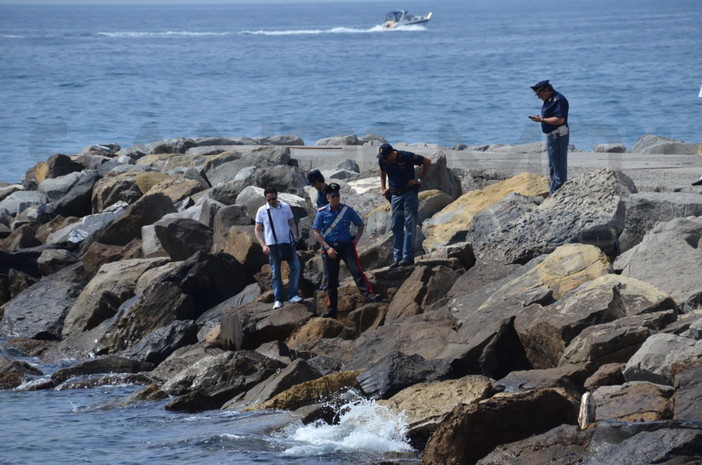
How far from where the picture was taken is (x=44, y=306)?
15.6 meters

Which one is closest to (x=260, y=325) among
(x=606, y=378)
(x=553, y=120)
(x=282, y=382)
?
(x=282, y=382)

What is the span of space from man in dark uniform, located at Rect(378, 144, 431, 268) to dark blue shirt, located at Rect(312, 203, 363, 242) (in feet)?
2.18

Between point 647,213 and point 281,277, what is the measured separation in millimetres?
4216

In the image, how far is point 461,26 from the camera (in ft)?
391

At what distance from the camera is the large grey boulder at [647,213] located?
1242cm

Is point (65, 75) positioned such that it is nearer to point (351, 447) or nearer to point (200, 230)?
point (200, 230)

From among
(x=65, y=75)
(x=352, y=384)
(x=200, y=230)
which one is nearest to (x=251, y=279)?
(x=200, y=230)

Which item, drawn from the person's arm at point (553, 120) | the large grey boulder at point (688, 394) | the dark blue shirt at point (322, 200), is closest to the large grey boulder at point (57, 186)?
the dark blue shirt at point (322, 200)

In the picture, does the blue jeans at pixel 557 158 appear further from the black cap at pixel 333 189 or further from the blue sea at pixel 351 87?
the blue sea at pixel 351 87

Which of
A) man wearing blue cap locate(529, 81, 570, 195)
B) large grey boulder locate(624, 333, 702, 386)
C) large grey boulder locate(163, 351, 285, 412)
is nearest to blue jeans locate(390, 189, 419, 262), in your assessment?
man wearing blue cap locate(529, 81, 570, 195)

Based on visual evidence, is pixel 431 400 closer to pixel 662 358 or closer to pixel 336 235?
pixel 662 358

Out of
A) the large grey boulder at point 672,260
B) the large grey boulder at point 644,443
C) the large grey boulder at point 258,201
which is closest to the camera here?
the large grey boulder at point 644,443

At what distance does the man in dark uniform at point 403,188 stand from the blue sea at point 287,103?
3.30 metres

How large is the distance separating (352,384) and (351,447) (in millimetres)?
1198
